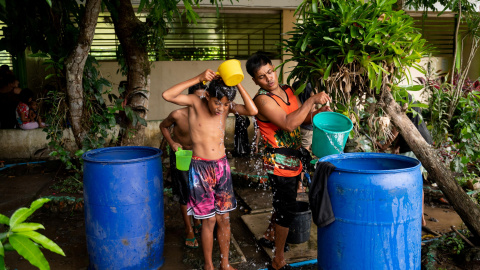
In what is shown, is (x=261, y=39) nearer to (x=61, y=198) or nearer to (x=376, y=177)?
(x=61, y=198)

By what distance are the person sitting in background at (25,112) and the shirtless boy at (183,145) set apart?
13.7 ft

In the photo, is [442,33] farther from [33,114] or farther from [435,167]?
[33,114]

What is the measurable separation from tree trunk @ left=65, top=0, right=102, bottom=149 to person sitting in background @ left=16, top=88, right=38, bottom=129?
2.82 m

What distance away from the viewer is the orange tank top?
2975mm

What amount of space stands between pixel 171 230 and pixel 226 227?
114 centimetres

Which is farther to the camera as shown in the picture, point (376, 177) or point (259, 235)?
point (259, 235)

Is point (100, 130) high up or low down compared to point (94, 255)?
up

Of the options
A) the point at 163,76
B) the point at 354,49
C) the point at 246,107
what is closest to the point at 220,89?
the point at 246,107

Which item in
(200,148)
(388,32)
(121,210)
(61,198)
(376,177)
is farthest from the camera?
(61,198)

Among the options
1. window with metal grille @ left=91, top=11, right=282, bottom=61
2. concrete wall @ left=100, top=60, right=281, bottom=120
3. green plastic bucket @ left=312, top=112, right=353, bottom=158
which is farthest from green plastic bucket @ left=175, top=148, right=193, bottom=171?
window with metal grille @ left=91, top=11, right=282, bottom=61

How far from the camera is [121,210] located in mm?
2775

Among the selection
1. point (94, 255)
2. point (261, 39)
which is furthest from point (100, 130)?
Result: point (261, 39)

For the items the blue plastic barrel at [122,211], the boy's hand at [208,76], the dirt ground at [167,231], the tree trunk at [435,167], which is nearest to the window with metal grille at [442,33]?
the dirt ground at [167,231]

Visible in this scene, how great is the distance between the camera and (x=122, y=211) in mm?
2777
